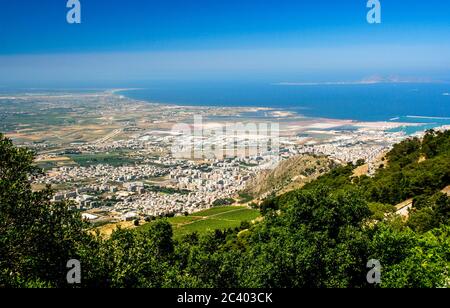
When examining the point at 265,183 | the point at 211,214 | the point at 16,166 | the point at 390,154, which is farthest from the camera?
the point at 265,183

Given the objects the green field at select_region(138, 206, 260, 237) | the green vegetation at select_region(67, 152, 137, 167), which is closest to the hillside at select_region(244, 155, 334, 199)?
the green field at select_region(138, 206, 260, 237)

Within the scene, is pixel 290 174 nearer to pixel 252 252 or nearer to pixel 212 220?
pixel 212 220

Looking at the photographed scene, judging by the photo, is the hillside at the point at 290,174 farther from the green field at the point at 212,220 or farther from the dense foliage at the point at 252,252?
the dense foliage at the point at 252,252

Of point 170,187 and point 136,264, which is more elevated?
point 136,264

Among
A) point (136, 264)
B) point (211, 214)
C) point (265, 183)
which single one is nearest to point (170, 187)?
point (265, 183)

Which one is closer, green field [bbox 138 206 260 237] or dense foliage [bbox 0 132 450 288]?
dense foliage [bbox 0 132 450 288]

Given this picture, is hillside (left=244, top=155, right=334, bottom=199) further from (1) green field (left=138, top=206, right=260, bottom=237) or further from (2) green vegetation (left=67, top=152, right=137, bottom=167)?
(2) green vegetation (left=67, top=152, right=137, bottom=167)

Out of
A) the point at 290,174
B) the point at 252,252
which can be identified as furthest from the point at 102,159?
the point at 252,252

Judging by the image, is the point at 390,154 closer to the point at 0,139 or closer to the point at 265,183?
the point at 265,183
